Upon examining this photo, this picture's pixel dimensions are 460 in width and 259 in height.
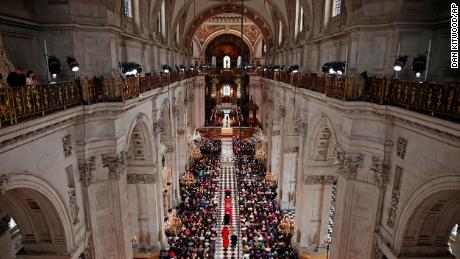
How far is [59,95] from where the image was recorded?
8.30 m

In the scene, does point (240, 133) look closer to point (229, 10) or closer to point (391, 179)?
point (391, 179)

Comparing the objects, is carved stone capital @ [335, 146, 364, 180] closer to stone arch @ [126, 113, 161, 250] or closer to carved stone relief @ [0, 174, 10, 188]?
stone arch @ [126, 113, 161, 250]

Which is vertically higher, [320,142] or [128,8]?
[128,8]

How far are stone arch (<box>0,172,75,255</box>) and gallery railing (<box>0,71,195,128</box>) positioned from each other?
176 cm

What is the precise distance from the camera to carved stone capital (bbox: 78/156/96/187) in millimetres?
10000

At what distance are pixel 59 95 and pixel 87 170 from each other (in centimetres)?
280

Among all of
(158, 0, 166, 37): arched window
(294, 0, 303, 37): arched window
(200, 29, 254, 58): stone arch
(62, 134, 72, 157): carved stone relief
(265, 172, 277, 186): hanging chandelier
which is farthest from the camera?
(200, 29, 254, 58): stone arch

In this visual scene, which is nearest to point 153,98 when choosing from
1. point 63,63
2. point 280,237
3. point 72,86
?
point 63,63

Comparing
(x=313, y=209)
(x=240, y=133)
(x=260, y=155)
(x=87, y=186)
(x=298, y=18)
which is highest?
(x=298, y=18)

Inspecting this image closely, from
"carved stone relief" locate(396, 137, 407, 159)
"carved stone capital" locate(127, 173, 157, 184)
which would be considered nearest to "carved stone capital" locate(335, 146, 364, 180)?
"carved stone relief" locate(396, 137, 407, 159)

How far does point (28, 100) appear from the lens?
6973 mm

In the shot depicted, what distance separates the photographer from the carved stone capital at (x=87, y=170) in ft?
32.8

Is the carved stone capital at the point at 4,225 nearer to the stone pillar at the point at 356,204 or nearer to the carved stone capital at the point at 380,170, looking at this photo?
the stone pillar at the point at 356,204

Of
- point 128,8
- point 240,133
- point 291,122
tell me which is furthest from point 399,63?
point 291,122
